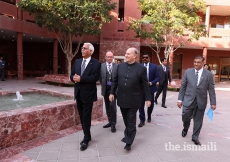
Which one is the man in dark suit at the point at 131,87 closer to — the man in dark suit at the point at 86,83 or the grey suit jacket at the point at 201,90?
the man in dark suit at the point at 86,83

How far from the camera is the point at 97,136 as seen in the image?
13.0 feet

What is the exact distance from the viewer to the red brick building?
51.2 ft

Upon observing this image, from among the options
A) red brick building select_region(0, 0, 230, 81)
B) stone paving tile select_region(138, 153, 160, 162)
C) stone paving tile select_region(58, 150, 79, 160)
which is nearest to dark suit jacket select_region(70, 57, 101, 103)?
stone paving tile select_region(58, 150, 79, 160)

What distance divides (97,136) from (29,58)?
72.7 feet

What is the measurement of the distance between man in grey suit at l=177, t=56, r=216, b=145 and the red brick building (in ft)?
46.2

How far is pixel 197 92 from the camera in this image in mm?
3627

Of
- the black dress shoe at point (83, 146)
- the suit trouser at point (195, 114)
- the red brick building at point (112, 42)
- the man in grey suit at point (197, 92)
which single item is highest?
the red brick building at point (112, 42)

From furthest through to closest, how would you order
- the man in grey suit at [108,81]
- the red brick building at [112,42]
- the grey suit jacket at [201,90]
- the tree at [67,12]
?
the red brick building at [112,42] → the tree at [67,12] → the man in grey suit at [108,81] → the grey suit jacket at [201,90]

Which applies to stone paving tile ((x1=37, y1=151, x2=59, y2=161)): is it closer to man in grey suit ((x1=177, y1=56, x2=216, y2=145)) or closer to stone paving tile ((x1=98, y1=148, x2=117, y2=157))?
stone paving tile ((x1=98, y1=148, x2=117, y2=157))

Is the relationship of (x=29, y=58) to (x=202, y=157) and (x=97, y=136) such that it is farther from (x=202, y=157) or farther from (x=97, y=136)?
(x=202, y=157)

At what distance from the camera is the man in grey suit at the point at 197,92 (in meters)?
3.61

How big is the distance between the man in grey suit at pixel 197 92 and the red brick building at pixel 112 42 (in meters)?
14.1

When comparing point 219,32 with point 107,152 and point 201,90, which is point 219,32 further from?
point 107,152

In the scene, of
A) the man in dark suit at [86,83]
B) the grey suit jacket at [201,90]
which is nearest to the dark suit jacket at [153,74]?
the grey suit jacket at [201,90]
